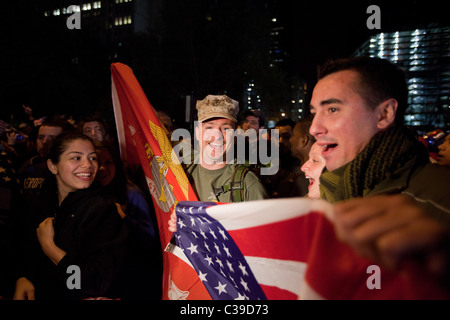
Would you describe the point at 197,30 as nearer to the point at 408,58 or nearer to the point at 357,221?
the point at 357,221

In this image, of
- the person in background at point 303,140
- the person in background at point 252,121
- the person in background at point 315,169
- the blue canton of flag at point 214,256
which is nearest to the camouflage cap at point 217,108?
the person in background at point 315,169

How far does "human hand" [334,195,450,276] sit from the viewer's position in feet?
2.55

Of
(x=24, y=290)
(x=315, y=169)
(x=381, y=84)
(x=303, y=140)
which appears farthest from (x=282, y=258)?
(x=303, y=140)

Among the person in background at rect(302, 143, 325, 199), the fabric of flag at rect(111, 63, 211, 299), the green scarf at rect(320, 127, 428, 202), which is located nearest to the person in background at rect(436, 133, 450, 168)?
the person in background at rect(302, 143, 325, 199)

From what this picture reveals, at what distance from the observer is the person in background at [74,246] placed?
2.42 metres

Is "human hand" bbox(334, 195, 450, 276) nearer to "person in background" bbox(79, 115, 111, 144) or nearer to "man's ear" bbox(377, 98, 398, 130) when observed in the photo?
"man's ear" bbox(377, 98, 398, 130)

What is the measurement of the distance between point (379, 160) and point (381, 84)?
1.52 feet

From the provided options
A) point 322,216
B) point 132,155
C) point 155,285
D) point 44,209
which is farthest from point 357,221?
point 155,285

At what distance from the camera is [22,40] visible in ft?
65.7

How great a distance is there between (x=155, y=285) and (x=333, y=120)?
3613mm

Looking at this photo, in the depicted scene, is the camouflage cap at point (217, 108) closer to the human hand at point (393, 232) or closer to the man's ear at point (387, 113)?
the man's ear at point (387, 113)

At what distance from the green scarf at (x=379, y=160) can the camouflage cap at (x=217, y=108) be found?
178 cm

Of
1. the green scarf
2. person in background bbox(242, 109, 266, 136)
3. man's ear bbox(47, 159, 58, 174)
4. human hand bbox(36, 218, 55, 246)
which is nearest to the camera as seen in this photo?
the green scarf

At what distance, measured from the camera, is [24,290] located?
2609 millimetres
